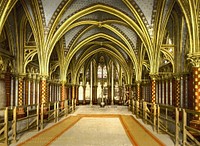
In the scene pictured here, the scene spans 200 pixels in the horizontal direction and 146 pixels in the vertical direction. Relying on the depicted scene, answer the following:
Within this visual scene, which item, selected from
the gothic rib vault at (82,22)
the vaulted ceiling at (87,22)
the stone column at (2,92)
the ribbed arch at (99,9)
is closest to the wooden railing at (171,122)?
the gothic rib vault at (82,22)

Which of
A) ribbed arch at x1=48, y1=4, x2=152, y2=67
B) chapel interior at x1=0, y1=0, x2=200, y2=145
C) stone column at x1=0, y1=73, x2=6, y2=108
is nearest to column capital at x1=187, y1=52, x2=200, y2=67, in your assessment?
chapel interior at x1=0, y1=0, x2=200, y2=145

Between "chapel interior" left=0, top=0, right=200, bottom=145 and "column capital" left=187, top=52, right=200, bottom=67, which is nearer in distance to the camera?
"column capital" left=187, top=52, right=200, bottom=67

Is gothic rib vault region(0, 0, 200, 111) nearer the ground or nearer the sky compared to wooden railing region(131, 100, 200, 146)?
nearer the sky

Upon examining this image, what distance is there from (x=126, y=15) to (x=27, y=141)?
11.8 metres

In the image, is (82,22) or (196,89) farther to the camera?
(82,22)

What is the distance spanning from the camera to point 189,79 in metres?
14.7

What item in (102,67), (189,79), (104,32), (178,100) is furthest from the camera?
(102,67)

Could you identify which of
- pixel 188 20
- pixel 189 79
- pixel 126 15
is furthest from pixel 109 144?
pixel 126 15

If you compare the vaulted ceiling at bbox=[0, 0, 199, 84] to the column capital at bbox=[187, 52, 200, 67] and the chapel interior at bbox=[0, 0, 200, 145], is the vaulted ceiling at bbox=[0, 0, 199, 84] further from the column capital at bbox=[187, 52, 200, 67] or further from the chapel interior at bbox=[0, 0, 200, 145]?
the column capital at bbox=[187, 52, 200, 67]

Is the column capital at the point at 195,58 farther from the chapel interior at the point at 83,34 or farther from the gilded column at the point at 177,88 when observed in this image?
the gilded column at the point at 177,88

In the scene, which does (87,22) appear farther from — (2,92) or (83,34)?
(2,92)

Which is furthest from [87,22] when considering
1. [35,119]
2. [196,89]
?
[196,89]

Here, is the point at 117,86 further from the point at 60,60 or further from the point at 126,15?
the point at 126,15

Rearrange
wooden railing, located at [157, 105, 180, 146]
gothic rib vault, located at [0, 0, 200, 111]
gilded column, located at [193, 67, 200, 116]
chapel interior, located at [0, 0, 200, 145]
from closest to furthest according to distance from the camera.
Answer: wooden railing, located at [157, 105, 180, 146]
gilded column, located at [193, 67, 200, 116]
chapel interior, located at [0, 0, 200, 145]
gothic rib vault, located at [0, 0, 200, 111]
